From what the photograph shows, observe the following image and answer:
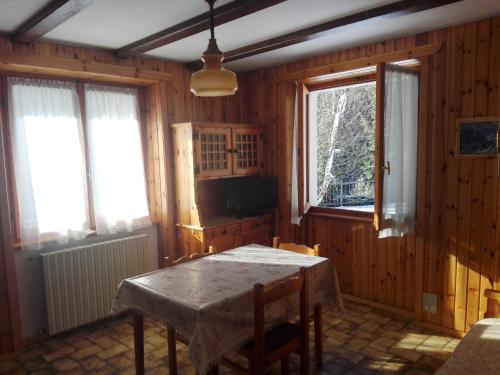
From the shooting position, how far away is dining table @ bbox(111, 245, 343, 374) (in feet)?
6.28

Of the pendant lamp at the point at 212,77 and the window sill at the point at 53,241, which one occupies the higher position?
the pendant lamp at the point at 212,77

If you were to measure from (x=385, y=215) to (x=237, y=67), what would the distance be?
2.28 m

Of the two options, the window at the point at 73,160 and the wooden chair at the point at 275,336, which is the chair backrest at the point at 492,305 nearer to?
the wooden chair at the point at 275,336

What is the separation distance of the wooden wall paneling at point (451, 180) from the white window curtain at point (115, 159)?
2740 mm

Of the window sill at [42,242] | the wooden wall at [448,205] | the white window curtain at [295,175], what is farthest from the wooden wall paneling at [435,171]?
the window sill at [42,242]

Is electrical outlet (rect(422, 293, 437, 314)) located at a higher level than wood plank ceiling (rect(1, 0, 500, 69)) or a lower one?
lower

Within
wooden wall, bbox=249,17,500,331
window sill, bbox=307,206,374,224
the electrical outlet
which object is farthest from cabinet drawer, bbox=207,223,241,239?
the electrical outlet

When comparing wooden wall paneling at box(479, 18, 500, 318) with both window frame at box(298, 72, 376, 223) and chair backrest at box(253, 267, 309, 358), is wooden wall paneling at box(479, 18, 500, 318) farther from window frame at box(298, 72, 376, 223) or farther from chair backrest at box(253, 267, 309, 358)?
chair backrest at box(253, 267, 309, 358)

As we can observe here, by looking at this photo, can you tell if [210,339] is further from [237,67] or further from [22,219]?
[237,67]

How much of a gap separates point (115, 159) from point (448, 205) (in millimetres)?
2928

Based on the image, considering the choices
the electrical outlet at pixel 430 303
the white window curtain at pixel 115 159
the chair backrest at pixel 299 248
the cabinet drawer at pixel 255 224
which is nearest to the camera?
the chair backrest at pixel 299 248

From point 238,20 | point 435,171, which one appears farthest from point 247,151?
point 435,171

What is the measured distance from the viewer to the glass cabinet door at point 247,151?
4.11m

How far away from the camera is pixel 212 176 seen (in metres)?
3.89
